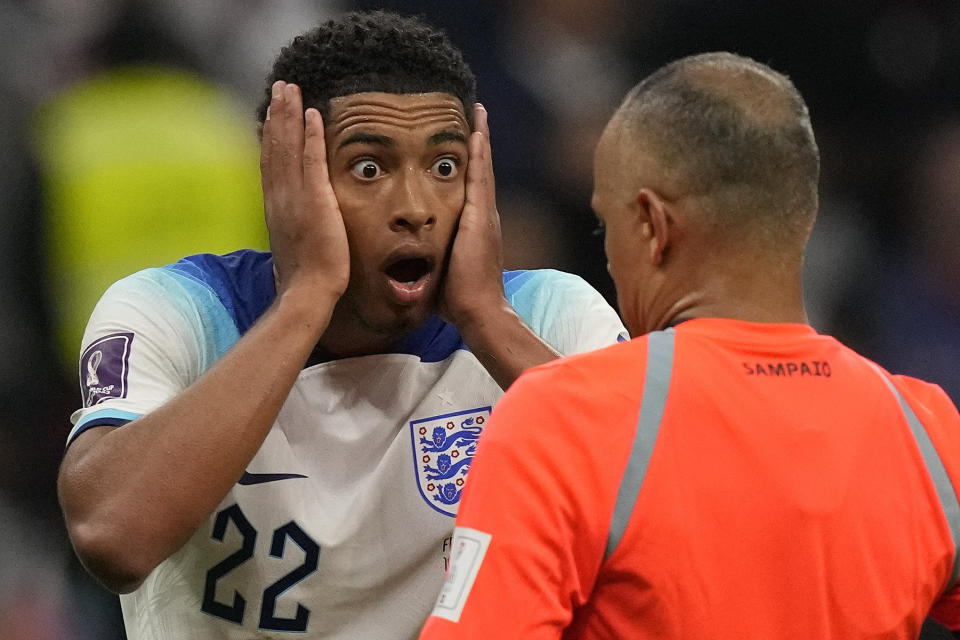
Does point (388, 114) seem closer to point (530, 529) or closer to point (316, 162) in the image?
point (316, 162)

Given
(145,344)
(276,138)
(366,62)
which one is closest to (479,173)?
(366,62)

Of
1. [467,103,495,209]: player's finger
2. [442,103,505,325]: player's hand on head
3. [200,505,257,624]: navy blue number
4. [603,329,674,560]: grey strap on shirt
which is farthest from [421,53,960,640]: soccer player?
[200,505,257,624]: navy blue number

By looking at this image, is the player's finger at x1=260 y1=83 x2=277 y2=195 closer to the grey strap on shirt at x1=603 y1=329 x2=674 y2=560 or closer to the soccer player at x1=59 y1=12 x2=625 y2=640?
the soccer player at x1=59 y1=12 x2=625 y2=640

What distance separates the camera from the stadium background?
4207 millimetres

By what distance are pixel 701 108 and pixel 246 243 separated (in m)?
2.83

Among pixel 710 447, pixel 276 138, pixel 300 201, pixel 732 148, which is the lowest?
pixel 710 447

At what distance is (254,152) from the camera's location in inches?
176

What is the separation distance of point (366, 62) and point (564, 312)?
2.24ft

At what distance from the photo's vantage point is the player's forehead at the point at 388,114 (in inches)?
103

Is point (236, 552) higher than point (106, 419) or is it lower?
lower

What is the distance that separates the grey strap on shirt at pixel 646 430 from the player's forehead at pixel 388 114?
110 cm

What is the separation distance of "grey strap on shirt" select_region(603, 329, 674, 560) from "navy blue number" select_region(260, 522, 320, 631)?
1.05m

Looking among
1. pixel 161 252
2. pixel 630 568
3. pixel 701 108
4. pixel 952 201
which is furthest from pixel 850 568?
pixel 952 201

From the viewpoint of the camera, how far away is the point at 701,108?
5.68 ft
